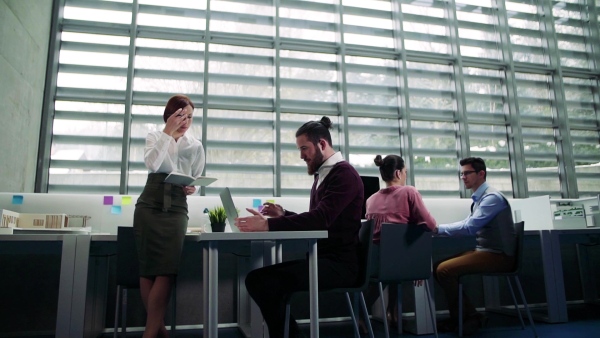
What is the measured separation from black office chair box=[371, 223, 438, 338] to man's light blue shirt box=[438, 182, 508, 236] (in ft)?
1.94

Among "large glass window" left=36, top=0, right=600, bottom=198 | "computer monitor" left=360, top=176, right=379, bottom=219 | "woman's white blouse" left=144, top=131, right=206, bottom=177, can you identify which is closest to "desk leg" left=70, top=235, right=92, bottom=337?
"woman's white blouse" left=144, top=131, right=206, bottom=177

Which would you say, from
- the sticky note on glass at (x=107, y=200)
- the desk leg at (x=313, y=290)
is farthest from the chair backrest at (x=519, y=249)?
the sticky note on glass at (x=107, y=200)

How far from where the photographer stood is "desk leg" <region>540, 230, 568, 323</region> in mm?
3748

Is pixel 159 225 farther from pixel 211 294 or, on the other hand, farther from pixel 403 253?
pixel 403 253

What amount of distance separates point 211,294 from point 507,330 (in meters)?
2.68

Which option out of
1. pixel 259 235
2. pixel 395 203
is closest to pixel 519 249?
pixel 395 203

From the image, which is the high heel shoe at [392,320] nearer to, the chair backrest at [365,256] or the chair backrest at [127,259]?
the chair backrest at [365,256]

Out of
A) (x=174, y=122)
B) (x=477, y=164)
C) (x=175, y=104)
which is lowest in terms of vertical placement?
(x=477, y=164)

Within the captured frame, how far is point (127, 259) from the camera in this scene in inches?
107

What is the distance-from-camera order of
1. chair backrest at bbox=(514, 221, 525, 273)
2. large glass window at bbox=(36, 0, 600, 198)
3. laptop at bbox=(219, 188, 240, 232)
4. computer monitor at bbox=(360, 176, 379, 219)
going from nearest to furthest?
laptop at bbox=(219, 188, 240, 232) < chair backrest at bbox=(514, 221, 525, 273) < computer monitor at bbox=(360, 176, 379, 219) < large glass window at bbox=(36, 0, 600, 198)

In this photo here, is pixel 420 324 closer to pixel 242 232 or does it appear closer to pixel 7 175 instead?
pixel 242 232

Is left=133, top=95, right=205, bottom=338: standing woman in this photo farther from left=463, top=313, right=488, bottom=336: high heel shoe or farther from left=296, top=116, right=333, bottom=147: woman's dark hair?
left=463, top=313, right=488, bottom=336: high heel shoe

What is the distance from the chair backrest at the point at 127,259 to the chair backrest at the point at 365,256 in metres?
1.38

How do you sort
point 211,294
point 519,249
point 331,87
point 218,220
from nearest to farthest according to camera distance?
point 211,294
point 218,220
point 519,249
point 331,87
